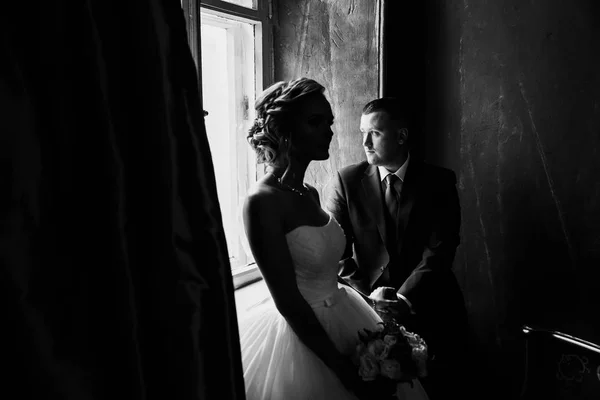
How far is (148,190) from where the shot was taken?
2.23 feet

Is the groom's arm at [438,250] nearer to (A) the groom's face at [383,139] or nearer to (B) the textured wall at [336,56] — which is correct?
(A) the groom's face at [383,139]

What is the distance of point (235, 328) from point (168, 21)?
444mm

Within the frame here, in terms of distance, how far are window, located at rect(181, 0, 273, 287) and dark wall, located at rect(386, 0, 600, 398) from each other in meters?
0.71

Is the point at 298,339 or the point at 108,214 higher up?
the point at 108,214

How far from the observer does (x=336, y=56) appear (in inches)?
102

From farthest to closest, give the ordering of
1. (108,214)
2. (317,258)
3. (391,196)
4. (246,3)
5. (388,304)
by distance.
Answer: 1. (246,3)
2. (391,196)
3. (388,304)
4. (317,258)
5. (108,214)

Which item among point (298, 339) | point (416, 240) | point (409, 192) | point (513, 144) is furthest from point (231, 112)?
point (513, 144)

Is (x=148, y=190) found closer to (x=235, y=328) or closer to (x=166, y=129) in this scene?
(x=166, y=129)

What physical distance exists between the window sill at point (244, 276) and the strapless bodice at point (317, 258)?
745mm

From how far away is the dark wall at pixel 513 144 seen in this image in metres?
2.39

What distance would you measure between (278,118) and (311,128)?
0.33 feet

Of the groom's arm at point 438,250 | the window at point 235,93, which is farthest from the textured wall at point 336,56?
the groom's arm at point 438,250

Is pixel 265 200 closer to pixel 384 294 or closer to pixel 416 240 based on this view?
pixel 384 294

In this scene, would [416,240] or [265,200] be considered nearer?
[265,200]
